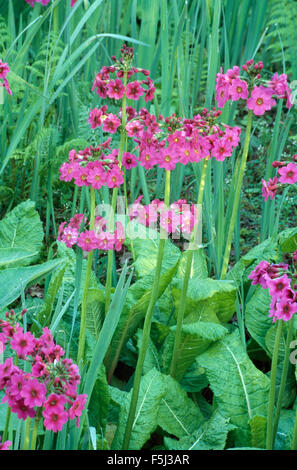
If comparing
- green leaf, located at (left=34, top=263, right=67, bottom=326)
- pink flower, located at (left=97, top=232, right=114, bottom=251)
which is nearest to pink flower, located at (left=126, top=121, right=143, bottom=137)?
pink flower, located at (left=97, top=232, right=114, bottom=251)

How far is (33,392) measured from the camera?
44.3 inches

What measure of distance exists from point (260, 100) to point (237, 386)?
794 millimetres

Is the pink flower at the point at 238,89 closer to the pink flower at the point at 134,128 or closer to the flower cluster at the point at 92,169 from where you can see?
the pink flower at the point at 134,128

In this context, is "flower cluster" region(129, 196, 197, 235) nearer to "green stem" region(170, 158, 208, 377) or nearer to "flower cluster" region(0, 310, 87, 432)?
"green stem" region(170, 158, 208, 377)

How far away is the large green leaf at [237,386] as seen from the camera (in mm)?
1746

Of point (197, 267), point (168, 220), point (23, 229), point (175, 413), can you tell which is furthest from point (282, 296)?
point (23, 229)

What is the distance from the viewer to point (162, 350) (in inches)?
77.6

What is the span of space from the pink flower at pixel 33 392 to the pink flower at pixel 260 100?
3.27 feet

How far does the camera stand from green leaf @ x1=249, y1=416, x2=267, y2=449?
1616mm

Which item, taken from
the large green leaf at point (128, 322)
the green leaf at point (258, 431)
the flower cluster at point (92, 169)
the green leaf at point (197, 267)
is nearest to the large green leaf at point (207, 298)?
the large green leaf at point (128, 322)

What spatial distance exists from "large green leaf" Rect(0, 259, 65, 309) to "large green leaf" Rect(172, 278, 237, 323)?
0.40 meters

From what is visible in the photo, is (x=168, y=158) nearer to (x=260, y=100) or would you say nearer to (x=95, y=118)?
(x=95, y=118)

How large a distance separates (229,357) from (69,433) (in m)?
0.62
